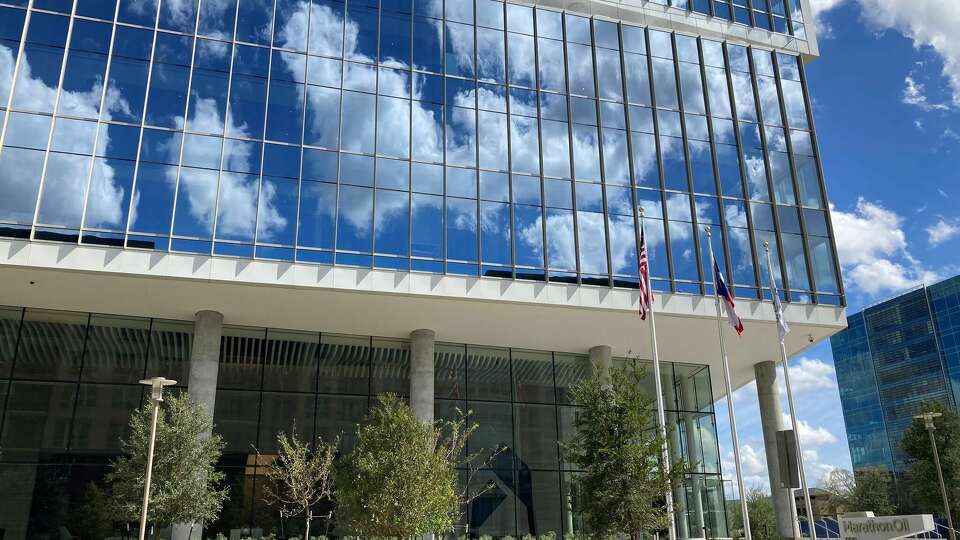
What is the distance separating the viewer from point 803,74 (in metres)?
38.8

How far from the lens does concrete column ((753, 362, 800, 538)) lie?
38188 mm

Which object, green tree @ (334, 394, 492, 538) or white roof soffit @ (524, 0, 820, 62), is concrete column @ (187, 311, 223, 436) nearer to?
green tree @ (334, 394, 492, 538)

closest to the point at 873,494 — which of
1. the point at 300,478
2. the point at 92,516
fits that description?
the point at 300,478

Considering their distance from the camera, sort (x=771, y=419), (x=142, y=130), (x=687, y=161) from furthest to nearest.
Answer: (x=771, y=419) → (x=687, y=161) → (x=142, y=130)

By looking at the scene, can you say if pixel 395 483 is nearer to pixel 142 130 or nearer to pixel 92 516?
pixel 92 516

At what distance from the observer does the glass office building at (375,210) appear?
28531 millimetres

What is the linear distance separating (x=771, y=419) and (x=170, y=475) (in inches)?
1146

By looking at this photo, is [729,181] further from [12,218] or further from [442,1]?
[12,218]

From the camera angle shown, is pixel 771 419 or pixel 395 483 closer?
pixel 395 483

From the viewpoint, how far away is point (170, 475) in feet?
87.4

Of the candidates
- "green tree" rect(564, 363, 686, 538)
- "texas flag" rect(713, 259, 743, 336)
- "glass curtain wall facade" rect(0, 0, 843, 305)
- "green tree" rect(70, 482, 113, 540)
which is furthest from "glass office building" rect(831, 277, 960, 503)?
"green tree" rect(70, 482, 113, 540)

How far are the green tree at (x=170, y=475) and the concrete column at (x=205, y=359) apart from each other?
228cm

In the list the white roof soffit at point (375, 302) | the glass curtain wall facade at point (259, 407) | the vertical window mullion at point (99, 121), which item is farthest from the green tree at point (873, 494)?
the vertical window mullion at point (99, 121)

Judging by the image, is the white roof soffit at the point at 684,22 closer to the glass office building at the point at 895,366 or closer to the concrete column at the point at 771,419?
the concrete column at the point at 771,419
